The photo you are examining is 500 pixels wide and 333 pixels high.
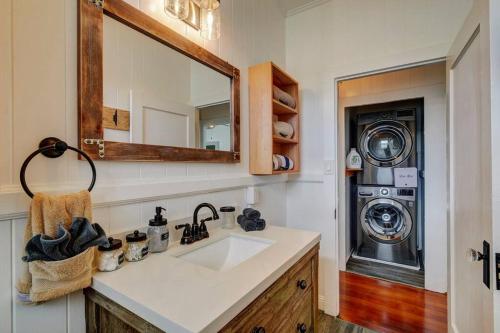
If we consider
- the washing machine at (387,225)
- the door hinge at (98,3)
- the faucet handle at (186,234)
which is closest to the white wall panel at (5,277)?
the faucet handle at (186,234)

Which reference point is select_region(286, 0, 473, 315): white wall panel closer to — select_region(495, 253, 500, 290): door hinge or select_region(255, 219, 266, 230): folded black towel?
select_region(255, 219, 266, 230): folded black towel

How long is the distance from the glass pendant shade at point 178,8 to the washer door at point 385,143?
2.56m

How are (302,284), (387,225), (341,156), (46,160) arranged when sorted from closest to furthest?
1. (46,160)
2. (302,284)
3. (341,156)
4. (387,225)

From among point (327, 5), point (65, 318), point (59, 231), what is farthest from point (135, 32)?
point (327, 5)

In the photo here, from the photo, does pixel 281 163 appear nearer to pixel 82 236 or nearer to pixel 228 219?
pixel 228 219

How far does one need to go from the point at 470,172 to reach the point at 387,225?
2.02 m

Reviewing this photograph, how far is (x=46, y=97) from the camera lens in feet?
2.51

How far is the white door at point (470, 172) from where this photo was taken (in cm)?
84

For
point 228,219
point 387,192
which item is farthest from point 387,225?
point 228,219

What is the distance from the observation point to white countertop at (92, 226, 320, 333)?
59 cm

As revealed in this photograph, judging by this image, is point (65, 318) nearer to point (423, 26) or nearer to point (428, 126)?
point (423, 26)

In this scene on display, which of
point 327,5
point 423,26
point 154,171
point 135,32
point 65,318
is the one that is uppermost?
point 327,5

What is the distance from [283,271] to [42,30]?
115 cm

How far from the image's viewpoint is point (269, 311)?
33.2 inches
